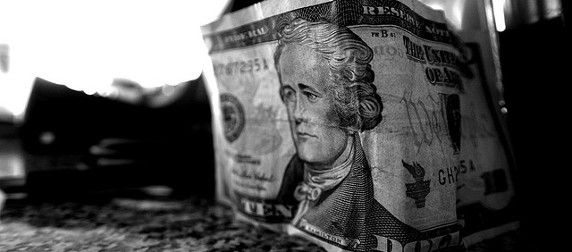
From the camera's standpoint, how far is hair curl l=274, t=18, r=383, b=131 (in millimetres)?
301

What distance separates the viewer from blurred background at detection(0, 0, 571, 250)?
1.10 feet

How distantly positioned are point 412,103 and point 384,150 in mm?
43

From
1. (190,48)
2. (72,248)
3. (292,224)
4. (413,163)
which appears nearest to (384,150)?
(413,163)

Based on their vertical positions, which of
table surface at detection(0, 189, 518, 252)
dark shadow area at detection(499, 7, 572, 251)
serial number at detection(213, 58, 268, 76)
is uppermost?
serial number at detection(213, 58, 268, 76)

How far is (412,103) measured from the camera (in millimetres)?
313

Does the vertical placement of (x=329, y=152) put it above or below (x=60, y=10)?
below

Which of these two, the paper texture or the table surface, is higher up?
the paper texture

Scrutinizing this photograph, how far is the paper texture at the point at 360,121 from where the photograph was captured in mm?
302

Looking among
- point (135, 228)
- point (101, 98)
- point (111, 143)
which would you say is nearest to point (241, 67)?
point (135, 228)

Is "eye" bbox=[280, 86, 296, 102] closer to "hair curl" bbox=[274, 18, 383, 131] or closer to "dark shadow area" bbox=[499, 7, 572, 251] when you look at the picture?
"hair curl" bbox=[274, 18, 383, 131]

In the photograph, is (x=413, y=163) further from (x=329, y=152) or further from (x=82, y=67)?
(x=82, y=67)

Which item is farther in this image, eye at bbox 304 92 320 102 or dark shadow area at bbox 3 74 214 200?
dark shadow area at bbox 3 74 214 200

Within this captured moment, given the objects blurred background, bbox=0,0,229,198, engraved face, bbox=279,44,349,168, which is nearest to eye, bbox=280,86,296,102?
engraved face, bbox=279,44,349,168

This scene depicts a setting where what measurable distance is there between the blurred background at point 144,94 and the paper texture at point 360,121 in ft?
0.17
